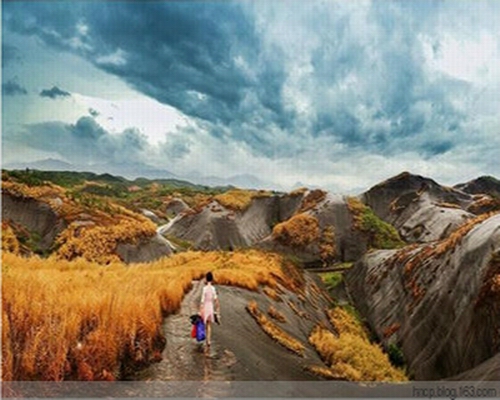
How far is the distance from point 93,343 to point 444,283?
2003 centimetres

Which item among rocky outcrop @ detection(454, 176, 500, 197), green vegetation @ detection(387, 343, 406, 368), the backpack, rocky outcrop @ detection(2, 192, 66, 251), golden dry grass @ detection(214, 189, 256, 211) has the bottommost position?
green vegetation @ detection(387, 343, 406, 368)

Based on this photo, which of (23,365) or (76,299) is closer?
(23,365)

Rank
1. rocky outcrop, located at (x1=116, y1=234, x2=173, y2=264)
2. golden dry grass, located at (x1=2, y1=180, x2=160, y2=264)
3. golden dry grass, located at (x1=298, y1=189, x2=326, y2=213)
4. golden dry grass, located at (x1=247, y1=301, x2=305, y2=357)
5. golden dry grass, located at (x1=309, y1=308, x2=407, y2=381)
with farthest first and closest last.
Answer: golden dry grass, located at (x1=298, y1=189, x2=326, y2=213), rocky outcrop, located at (x1=116, y1=234, x2=173, y2=264), golden dry grass, located at (x1=2, y1=180, x2=160, y2=264), golden dry grass, located at (x1=247, y1=301, x2=305, y2=357), golden dry grass, located at (x1=309, y1=308, x2=407, y2=381)

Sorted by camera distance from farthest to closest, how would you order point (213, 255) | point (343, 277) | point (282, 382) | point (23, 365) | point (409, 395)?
point (343, 277)
point (213, 255)
point (409, 395)
point (282, 382)
point (23, 365)

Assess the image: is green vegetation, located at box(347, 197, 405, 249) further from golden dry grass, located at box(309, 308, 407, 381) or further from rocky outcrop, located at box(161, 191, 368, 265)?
golden dry grass, located at box(309, 308, 407, 381)

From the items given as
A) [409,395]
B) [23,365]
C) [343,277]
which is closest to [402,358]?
[409,395]

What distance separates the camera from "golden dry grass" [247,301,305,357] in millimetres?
18156

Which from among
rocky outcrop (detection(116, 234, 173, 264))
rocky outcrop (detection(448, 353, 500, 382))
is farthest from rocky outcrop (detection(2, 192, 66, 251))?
rocky outcrop (detection(448, 353, 500, 382))

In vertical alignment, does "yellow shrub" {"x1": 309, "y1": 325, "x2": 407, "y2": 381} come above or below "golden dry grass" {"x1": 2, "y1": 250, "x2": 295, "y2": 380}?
below

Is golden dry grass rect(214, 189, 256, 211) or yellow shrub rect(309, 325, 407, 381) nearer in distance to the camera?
yellow shrub rect(309, 325, 407, 381)

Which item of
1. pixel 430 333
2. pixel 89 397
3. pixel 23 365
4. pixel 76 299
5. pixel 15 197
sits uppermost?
pixel 15 197

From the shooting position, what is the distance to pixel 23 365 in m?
8.88

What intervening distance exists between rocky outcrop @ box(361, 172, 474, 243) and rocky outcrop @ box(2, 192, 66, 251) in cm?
6451

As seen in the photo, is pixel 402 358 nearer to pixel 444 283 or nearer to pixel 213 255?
pixel 444 283
